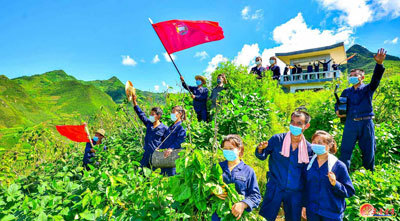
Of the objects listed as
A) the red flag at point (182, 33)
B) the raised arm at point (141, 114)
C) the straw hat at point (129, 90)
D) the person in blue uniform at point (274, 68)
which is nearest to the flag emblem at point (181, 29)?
the red flag at point (182, 33)

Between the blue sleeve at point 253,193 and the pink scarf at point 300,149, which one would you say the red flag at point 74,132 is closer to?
the blue sleeve at point 253,193

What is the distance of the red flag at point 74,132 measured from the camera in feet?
12.0

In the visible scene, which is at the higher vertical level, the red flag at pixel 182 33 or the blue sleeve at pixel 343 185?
the red flag at pixel 182 33

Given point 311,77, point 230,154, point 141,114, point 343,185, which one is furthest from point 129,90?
point 311,77

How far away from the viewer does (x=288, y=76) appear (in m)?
18.5

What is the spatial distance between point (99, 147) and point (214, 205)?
2.62 m

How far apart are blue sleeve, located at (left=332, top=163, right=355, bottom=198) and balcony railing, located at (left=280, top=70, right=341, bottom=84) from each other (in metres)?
16.7

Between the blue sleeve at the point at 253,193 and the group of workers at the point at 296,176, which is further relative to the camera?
the group of workers at the point at 296,176

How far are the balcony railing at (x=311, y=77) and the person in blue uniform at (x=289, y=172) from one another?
54.5ft

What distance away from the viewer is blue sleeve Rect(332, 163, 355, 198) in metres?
1.87

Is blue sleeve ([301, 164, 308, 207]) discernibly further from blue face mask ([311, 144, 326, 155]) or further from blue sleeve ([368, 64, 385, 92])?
blue sleeve ([368, 64, 385, 92])

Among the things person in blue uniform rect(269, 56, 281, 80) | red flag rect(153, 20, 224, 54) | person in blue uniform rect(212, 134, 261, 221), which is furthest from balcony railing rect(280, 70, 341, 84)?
person in blue uniform rect(212, 134, 261, 221)

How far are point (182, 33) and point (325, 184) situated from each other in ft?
10.6

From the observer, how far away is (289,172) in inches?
84.4
